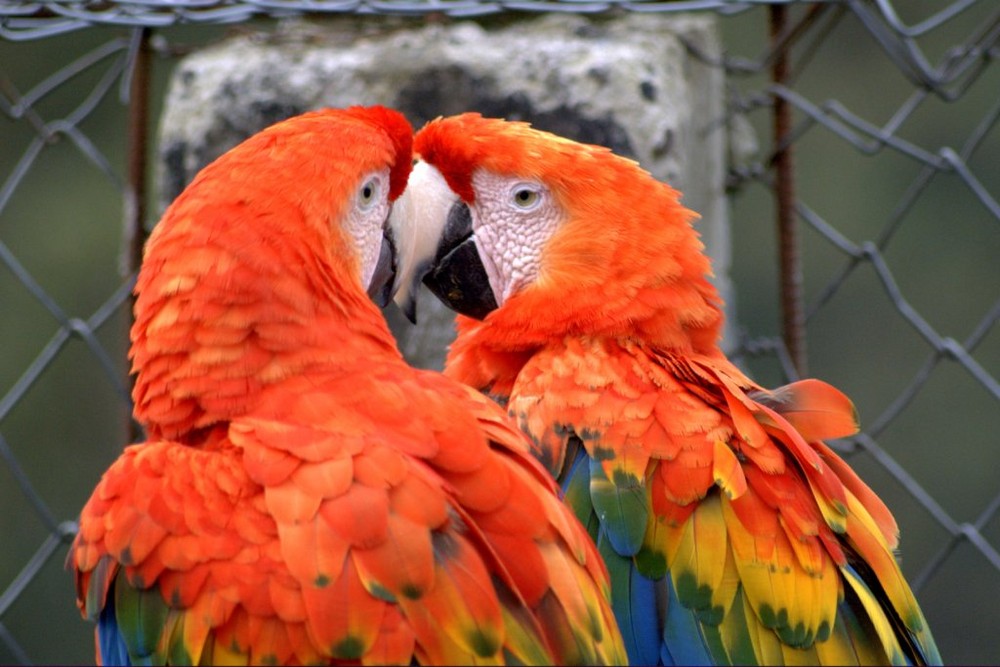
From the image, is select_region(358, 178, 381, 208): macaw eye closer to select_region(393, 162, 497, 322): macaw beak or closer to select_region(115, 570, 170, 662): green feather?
select_region(393, 162, 497, 322): macaw beak

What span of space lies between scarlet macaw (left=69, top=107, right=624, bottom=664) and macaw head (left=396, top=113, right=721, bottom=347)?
20 cm

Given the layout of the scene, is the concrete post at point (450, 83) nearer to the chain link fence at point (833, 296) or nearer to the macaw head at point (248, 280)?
the macaw head at point (248, 280)

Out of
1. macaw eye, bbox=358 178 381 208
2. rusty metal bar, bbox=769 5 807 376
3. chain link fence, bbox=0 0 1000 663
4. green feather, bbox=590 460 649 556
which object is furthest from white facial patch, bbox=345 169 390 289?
chain link fence, bbox=0 0 1000 663

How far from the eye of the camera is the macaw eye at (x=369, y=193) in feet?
3.89

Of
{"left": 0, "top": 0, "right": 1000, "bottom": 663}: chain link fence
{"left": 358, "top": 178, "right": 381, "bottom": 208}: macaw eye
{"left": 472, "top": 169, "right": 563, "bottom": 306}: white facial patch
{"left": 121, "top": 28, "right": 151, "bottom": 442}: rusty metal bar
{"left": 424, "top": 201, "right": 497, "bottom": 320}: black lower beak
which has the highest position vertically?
{"left": 358, "top": 178, "right": 381, "bottom": 208}: macaw eye

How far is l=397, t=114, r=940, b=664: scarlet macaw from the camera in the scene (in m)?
1.15

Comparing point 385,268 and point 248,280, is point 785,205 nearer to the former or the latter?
point 385,268

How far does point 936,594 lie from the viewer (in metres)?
3.77

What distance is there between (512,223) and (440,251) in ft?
0.29

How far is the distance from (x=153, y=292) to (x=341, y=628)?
1.14ft

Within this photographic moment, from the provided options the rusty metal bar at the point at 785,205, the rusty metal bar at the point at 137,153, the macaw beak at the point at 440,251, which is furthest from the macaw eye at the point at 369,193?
the rusty metal bar at the point at 785,205

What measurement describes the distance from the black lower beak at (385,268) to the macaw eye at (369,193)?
0.24 ft

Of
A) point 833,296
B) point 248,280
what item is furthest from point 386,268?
point 833,296

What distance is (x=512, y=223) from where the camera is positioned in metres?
1.38
